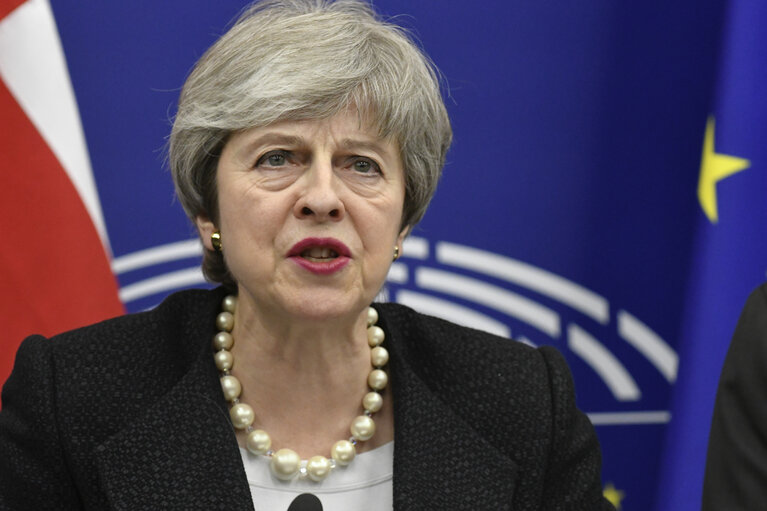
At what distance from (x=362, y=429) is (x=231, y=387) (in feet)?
0.83

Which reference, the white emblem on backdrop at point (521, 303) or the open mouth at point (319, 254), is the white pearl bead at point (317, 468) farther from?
the white emblem on backdrop at point (521, 303)

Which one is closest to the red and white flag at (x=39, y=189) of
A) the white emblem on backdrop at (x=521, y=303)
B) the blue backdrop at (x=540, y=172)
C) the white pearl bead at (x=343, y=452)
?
the blue backdrop at (x=540, y=172)

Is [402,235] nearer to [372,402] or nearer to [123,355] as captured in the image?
[372,402]

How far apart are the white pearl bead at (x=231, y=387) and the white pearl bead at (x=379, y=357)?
0.86ft

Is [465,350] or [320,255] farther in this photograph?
[465,350]

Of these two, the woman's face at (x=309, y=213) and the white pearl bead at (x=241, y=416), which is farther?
the white pearl bead at (x=241, y=416)

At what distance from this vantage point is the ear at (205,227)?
1.71 metres

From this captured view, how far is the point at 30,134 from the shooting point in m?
2.10

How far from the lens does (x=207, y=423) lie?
1.61 metres

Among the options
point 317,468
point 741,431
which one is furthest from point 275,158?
point 741,431

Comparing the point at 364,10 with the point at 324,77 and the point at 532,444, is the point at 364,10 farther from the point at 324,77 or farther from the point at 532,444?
the point at 532,444

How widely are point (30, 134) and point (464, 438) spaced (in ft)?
3.96

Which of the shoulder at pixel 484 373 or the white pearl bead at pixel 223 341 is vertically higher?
the white pearl bead at pixel 223 341

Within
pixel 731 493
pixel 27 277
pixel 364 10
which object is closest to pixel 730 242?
pixel 731 493
